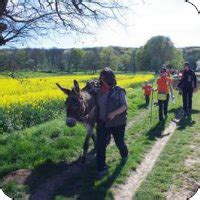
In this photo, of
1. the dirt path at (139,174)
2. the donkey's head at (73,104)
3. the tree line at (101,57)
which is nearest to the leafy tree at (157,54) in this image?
the tree line at (101,57)

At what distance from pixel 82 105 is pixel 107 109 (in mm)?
476

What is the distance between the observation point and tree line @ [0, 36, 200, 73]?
914cm

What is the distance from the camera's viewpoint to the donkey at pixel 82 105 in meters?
7.62

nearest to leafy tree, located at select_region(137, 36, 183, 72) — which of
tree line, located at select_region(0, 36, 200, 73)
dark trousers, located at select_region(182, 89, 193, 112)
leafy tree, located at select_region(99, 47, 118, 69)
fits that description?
tree line, located at select_region(0, 36, 200, 73)

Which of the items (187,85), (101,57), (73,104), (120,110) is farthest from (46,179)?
(187,85)

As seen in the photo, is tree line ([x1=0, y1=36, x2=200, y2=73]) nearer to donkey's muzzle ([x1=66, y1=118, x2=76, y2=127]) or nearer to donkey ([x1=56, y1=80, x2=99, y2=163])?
donkey ([x1=56, y1=80, x2=99, y2=163])

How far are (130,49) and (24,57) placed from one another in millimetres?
2851

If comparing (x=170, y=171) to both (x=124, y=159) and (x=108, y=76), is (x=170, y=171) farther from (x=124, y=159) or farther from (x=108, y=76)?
(x=108, y=76)

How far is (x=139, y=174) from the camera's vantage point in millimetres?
7684

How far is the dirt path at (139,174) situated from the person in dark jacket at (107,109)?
0.55 m

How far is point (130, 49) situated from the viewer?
9.38 m

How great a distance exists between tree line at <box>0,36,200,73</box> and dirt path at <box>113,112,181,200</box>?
1.78 metres

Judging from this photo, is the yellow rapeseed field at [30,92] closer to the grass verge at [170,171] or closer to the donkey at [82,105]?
the grass verge at [170,171]

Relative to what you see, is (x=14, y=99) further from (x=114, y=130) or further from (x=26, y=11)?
(x=114, y=130)
